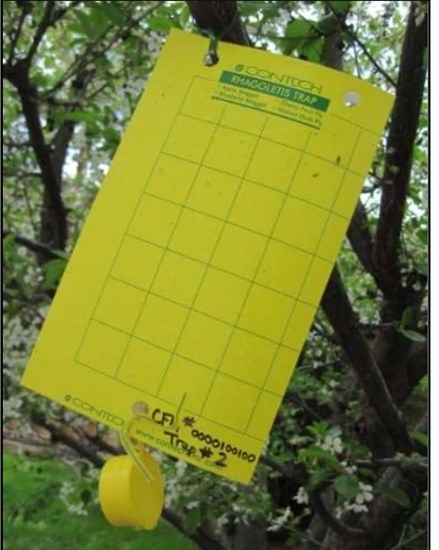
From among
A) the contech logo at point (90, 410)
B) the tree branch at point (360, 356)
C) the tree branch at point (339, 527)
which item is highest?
the tree branch at point (360, 356)

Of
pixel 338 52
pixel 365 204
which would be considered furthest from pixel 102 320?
pixel 365 204

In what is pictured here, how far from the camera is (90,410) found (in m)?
0.60

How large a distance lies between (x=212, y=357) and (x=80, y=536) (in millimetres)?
2928

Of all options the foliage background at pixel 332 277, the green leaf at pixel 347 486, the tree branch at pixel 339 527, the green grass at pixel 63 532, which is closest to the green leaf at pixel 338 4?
the foliage background at pixel 332 277

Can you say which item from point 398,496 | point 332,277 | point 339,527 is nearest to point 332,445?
point 398,496

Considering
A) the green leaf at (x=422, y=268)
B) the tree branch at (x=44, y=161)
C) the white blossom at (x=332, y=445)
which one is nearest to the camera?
the white blossom at (x=332, y=445)

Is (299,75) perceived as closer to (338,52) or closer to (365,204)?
(338,52)

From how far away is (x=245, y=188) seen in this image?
2.07ft

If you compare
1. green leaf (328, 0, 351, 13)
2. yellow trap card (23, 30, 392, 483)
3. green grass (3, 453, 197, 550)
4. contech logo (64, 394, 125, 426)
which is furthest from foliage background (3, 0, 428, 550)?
green grass (3, 453, 197, 550)

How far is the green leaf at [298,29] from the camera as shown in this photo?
956 mm

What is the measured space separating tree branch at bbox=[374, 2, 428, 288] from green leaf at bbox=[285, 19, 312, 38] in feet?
0.43

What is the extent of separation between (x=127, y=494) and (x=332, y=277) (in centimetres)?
42

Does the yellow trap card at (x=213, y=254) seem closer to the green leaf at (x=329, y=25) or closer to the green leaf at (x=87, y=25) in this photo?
the green leaf at (x=329, y=25)

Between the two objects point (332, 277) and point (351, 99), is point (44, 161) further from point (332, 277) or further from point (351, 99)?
point (351, 99)
